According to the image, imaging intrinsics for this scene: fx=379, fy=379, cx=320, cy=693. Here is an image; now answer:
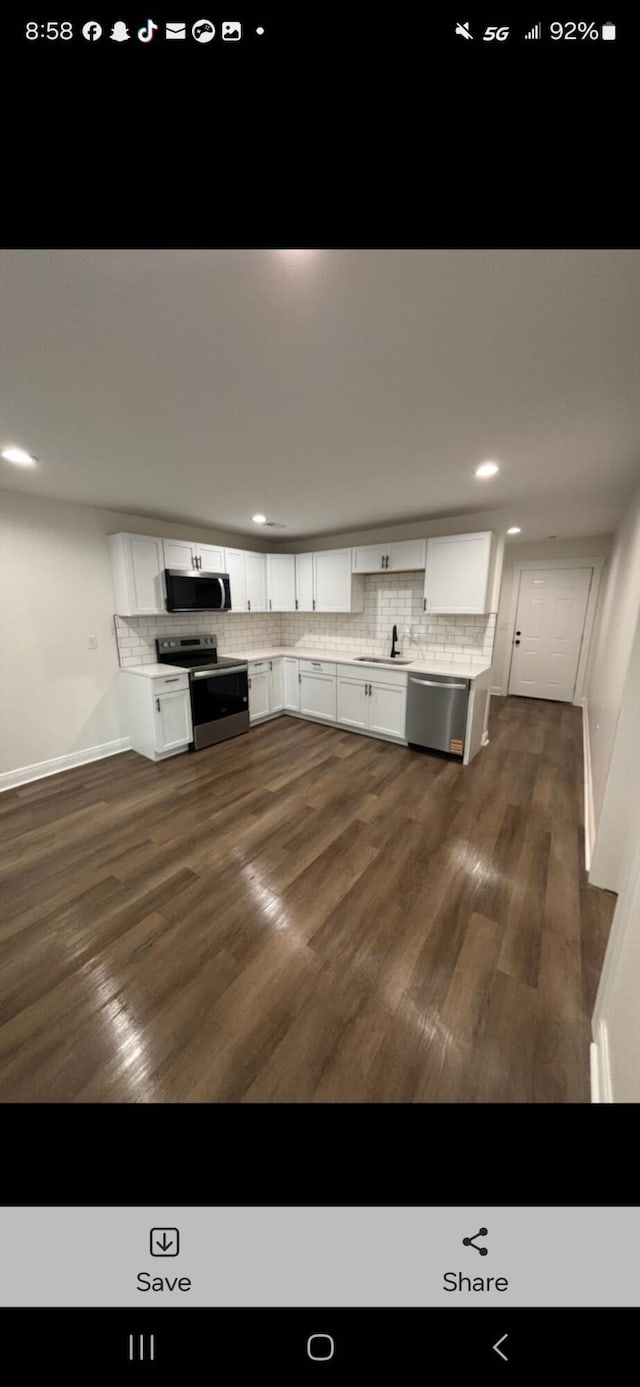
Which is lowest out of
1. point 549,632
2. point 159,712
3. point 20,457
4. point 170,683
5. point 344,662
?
point 159,712

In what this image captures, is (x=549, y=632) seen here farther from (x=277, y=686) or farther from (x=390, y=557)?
(x=277, y=686)

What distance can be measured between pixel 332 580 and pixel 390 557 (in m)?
0.76

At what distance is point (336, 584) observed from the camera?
436cm

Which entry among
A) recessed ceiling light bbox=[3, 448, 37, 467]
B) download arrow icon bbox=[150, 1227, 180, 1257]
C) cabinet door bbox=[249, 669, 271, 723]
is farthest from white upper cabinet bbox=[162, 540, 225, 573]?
download arrow icon bbox=[150, 1227, 180, 1257]

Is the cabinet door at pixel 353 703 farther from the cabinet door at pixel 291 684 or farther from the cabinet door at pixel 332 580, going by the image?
the cabinet door at pixel 332 580

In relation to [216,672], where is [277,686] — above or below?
below

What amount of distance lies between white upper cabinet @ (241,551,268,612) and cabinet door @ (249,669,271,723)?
802mm

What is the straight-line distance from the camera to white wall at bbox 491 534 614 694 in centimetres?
484

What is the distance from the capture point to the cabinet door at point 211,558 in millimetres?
A: 3947

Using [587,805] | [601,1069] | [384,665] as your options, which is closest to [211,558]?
[384,665]
